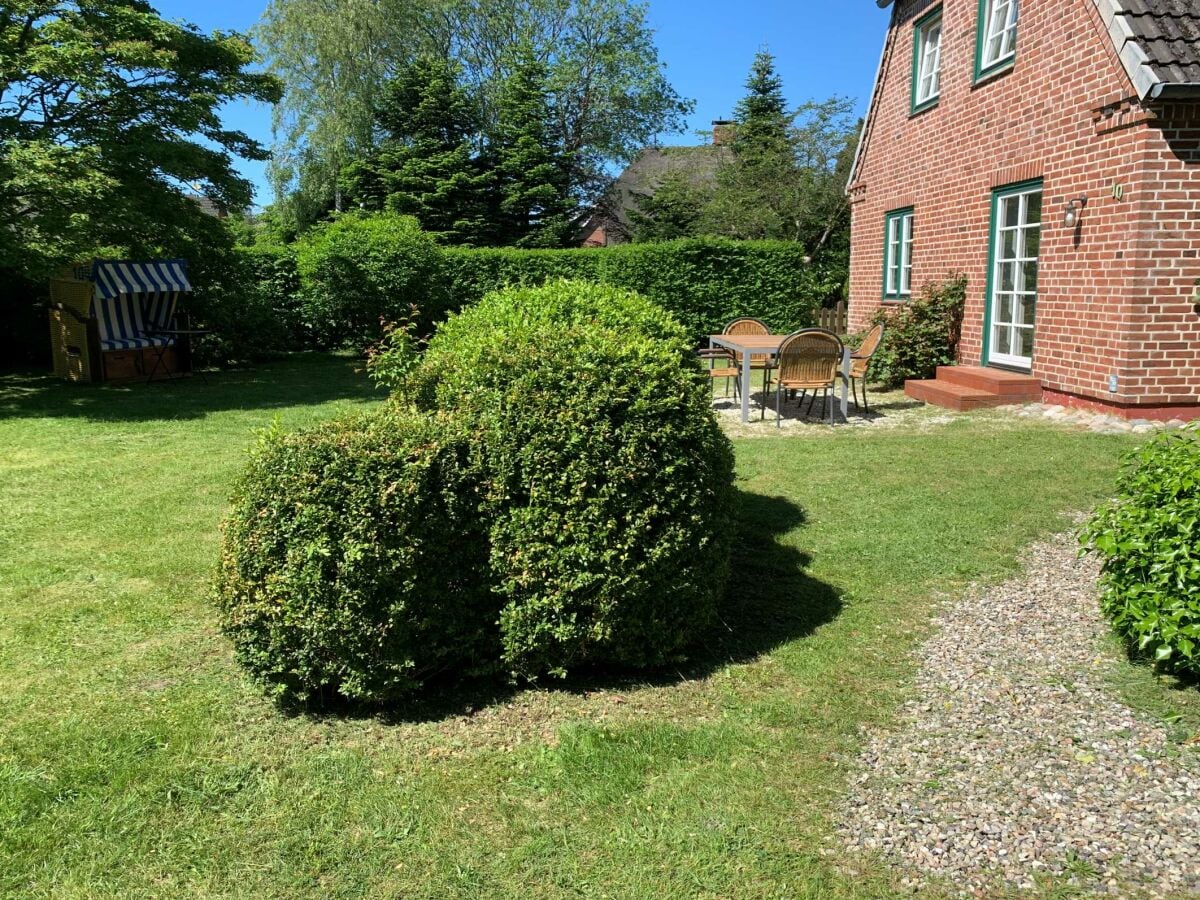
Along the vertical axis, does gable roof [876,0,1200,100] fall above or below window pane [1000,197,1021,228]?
above

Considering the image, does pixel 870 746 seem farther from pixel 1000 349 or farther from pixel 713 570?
pixel 1000 349

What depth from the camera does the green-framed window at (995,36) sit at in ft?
37.3

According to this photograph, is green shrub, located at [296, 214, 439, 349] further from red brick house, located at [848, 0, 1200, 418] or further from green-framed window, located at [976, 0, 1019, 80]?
green-framed window, located at [976, 0, 1019, 80]

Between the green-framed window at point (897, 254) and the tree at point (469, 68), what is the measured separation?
19846mm

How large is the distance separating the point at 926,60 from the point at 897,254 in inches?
127

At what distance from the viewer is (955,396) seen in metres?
10.8

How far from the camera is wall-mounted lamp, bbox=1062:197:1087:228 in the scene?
956cm

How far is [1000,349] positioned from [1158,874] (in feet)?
34.3

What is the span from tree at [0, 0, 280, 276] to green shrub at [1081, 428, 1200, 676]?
1302 centimetres

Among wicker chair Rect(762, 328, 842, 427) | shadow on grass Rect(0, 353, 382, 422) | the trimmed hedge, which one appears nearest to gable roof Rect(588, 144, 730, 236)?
shadow on grass Rect(0, 353, 382, 422)

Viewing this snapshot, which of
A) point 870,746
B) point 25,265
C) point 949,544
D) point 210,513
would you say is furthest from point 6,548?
point 25,265

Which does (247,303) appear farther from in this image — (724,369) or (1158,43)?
(1158,43)

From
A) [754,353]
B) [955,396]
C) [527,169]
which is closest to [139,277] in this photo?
[754,353]

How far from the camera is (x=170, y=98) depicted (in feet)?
45.0
